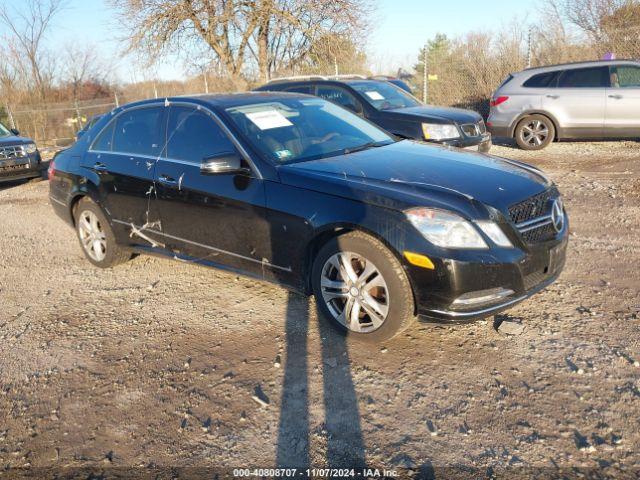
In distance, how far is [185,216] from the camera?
430 centimetres

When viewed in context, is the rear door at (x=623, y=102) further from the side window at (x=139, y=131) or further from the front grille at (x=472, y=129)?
the side window at (x=139, y=131)

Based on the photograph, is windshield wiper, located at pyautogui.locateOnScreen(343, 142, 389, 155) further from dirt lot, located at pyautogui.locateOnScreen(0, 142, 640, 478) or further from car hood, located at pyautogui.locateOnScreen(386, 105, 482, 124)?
car hood, located at pyautogui.locateOnScreen(386, 105, 482, 124)

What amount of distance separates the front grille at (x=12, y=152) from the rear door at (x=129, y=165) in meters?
6.59

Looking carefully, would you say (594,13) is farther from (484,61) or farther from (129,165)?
(129,165)

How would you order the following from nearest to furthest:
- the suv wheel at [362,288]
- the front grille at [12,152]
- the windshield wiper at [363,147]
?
the suv wheel at [362,288]
the windshield wiper at [363,147]
the front grille at [12,152]

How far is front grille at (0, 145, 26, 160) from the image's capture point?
10461 mm

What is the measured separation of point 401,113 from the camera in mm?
8125

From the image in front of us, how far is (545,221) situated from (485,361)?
1.00 metres

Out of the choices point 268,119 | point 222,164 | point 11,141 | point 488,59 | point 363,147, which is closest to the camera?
point 222,164

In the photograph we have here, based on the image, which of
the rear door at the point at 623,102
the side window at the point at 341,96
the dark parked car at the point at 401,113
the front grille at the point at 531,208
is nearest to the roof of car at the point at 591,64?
the rear door at the point at 623,102

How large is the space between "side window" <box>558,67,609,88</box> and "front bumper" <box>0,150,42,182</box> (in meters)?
10.7

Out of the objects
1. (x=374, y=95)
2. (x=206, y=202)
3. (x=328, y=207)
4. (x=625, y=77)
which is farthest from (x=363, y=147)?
(x=625, y=77)

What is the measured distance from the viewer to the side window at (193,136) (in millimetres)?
4089

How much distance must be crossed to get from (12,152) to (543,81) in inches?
420
